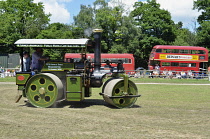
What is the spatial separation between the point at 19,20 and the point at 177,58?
25745 mm

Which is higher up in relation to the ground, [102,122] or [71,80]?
[71,80]

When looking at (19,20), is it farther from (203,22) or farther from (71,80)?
(71,80)

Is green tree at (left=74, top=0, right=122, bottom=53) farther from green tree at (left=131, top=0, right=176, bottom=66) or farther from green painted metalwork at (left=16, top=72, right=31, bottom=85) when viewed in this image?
green painted metalwork at (left=16, top=72, right=31, bottom=85)

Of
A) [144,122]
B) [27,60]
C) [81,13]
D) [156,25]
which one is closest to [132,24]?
[156,25]

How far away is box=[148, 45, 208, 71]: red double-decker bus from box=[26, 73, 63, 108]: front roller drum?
3556cm

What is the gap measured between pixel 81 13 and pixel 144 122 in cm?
4614

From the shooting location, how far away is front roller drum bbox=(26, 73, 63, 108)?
1097 cm

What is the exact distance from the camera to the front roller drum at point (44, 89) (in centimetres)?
1097

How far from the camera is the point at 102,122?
28.0 ft

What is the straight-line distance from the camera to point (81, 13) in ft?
175

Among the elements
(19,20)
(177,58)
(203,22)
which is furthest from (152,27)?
(19,20)

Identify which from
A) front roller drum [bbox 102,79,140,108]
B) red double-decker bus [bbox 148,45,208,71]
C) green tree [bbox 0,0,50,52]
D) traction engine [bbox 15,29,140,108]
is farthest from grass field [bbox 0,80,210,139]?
green tree [bbox 0,0,50,52]

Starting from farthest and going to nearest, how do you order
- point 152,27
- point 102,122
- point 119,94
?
point 152,27 → point 119,94 → point 102,122

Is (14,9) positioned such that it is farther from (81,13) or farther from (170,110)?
(170,110)
